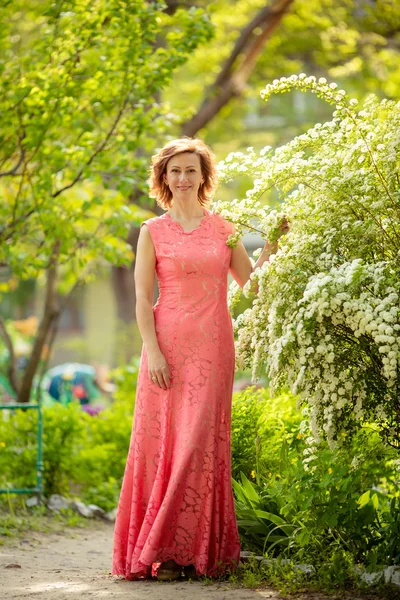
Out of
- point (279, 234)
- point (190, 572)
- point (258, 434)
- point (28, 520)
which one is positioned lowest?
point (28, 520)

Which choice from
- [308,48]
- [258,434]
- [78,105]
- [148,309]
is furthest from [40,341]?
[308,48]

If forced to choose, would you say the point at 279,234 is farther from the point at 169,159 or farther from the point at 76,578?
the point at 76,578

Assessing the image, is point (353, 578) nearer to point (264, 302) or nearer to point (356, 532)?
point (356, 532)

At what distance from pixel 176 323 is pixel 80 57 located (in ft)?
10.1

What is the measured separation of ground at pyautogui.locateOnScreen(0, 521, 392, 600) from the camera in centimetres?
446

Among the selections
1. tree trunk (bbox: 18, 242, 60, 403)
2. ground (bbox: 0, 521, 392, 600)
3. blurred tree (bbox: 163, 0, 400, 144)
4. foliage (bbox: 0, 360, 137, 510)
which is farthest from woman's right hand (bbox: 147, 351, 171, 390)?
blurred tree (bbox: 163, 0, 400, 144)

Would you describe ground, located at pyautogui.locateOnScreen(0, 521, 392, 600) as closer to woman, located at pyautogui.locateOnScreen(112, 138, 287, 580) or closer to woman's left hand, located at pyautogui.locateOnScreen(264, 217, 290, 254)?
woman, located at pyautogui.locateOnScreen(112, 138, 287, 580)

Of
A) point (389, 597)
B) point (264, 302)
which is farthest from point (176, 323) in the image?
point (389, 597)

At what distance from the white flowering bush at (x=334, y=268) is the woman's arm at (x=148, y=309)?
0.54 m

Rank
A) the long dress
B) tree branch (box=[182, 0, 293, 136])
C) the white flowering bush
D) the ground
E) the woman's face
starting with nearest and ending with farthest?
the white flowering bush < the ground < the long dress < the woman's face < tree branch (box=[182, 0, 293, 136])

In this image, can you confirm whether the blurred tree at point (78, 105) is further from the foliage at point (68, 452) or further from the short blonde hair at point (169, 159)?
the short blonde hair at point (169, 159)

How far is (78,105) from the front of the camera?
734 cm

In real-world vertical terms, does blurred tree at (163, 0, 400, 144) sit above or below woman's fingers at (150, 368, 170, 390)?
above

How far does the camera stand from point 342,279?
3.96m
